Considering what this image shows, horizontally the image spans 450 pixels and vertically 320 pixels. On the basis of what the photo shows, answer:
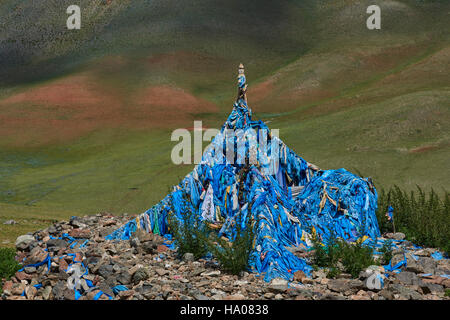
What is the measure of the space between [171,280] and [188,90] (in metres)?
43.0

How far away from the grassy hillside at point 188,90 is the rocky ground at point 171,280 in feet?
11.7

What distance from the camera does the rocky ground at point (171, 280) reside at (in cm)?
668

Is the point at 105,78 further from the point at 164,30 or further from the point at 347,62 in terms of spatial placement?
the point at 347,62

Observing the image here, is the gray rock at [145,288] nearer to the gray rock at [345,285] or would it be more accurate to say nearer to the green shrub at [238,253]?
the green shrub at [238,253]

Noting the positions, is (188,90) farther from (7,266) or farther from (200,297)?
(200,297)

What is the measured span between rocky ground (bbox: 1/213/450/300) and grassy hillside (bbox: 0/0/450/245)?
11.7 ft

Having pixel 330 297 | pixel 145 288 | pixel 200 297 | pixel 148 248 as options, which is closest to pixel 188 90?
pixel 148 248

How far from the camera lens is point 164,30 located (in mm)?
69000

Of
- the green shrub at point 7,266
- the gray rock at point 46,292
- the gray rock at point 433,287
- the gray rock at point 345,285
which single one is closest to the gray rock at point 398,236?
the gray rock at point 433,287

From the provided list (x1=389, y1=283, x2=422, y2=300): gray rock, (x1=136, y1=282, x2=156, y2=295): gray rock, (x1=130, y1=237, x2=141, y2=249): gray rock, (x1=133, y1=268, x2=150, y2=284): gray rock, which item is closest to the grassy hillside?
(x1=130, y1=237, x2=141, y2=249): gray rock

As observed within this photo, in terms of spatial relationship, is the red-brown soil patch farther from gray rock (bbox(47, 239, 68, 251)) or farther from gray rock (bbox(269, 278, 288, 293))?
gray rock (bbox(269, 278, 288, 293))

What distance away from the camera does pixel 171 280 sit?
289 inches

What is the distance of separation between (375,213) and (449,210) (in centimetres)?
134

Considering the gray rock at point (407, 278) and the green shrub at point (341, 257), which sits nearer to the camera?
the gray rock at point (407, 278)
